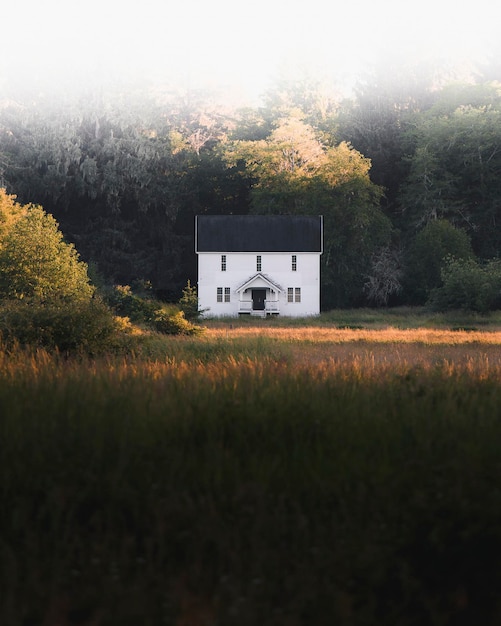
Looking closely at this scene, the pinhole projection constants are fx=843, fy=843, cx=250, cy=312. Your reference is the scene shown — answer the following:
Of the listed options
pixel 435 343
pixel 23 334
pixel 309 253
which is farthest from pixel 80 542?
pixel 309 253

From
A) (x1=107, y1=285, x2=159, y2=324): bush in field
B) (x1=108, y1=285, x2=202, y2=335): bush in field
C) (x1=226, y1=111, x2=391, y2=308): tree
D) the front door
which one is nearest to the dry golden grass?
(x1=108, y1=285, x2=202, y2=335): bush in field

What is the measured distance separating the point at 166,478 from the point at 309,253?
194ft

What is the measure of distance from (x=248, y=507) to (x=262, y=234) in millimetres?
60526

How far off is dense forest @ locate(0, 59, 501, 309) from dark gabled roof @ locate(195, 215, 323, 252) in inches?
125

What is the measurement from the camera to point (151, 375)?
10.8 metres

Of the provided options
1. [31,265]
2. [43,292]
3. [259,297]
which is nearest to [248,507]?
[43,292]

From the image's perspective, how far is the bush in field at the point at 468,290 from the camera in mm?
54188

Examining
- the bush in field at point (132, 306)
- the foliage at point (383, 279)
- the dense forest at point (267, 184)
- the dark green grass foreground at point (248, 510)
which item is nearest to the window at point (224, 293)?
the dense forest at point (267, 184)

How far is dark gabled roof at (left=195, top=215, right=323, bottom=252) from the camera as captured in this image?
65.4 m

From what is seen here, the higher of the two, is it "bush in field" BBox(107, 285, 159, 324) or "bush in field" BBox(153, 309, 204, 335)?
"bush in field" BBox(107, 285, 159, 324)

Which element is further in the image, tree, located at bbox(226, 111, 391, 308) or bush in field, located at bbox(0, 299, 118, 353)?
tree, located at bbox(226, 111, 391, 308)

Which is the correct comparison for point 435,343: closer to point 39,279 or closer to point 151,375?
point 39,279

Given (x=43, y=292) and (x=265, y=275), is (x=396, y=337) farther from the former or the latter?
(x=265, y=275)

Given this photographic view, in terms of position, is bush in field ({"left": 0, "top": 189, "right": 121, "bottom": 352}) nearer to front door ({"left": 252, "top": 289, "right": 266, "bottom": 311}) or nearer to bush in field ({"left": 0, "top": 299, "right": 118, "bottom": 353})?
bush in field ({"left": 0, "top": 299, "right": 118, "bottom": 353})
